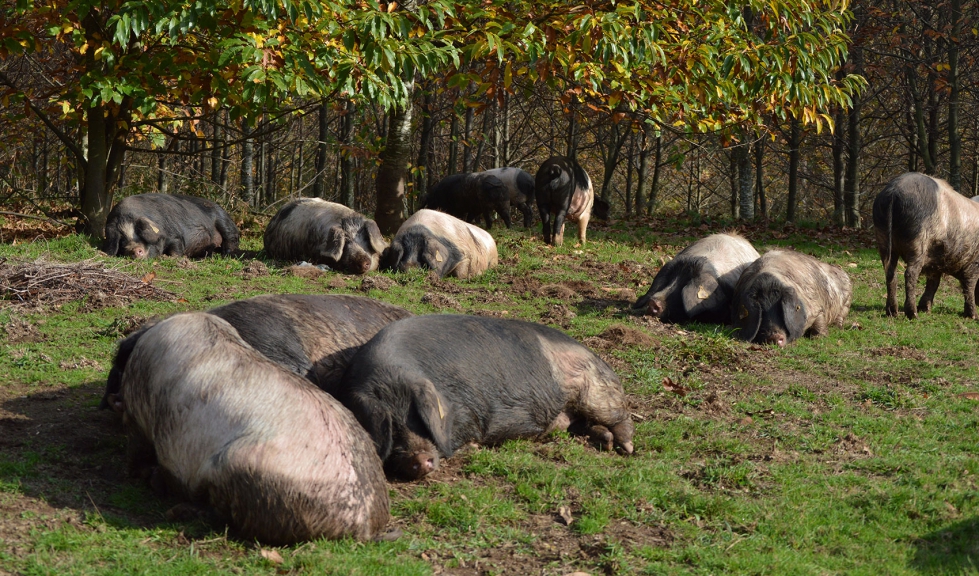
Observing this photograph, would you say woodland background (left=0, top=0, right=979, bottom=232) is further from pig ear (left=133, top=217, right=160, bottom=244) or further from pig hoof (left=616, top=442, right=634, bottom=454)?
pig hoof (left=616, top=442, right=634, bottom=454)

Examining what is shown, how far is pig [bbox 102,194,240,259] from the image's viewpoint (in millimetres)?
11062

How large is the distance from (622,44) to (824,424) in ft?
14.5

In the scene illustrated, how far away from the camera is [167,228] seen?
37.7ft

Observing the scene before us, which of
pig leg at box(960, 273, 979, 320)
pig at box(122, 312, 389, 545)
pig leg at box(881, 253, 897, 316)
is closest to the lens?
pig at box(122, 312, 389, 545)

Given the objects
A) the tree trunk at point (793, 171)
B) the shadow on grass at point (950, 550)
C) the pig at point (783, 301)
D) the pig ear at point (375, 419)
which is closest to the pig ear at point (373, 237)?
the pig at point (783, 301)

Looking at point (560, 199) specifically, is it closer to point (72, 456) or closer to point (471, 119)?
point (471, 119)

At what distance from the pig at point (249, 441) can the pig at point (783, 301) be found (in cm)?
554

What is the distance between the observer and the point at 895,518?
16.0 feet

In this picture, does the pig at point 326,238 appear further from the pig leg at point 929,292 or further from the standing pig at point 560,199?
the pig leg at point 929,292

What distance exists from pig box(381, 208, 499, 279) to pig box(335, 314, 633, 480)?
5.16 m

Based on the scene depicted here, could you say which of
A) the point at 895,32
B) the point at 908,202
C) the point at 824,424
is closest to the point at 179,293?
the point at 824,424

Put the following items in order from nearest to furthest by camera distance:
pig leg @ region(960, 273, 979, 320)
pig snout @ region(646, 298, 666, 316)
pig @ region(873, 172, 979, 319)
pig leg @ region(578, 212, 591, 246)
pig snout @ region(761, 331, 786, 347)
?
1. pig snout @ region(761, 331, 786, 347)
2. pig snout @ region(646, 298, 666, 316)
3. pig @ region(873, 172, 979, 319)
4. pig leg @ region(960, 273, 979, 320)
5. pig leg @ region(578, 212, 591, 246)

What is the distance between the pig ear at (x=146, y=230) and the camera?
11.1 meters

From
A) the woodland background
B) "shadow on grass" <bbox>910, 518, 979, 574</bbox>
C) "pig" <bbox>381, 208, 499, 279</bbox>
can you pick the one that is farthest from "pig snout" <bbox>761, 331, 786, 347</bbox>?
"shadow on grass" <bbox>910, 518, 979, 574</bbox>
